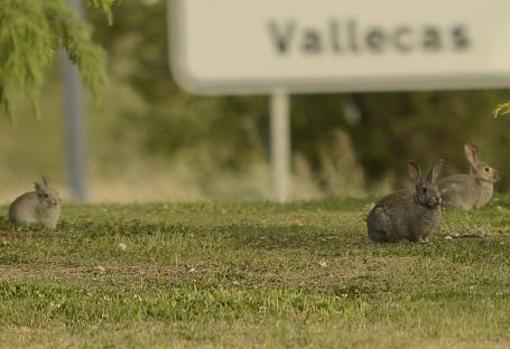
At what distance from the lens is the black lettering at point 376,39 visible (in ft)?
96.7

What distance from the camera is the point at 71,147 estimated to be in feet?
118

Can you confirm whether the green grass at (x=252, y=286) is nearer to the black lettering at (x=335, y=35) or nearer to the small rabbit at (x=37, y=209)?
the small rabbit at (x=37, y=209)

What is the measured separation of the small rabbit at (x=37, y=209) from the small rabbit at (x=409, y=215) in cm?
393

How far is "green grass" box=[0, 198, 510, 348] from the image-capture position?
12859 mm

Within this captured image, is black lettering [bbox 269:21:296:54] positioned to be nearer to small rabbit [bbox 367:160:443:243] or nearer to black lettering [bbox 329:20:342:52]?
black lettering [bbox 329:20:342:52]

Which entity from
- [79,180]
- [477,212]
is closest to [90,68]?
[477,212]

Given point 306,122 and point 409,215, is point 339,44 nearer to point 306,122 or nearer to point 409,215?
point 306,122

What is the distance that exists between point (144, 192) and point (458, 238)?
1895 cm

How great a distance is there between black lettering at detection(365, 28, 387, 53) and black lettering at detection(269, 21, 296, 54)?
4.12 feet

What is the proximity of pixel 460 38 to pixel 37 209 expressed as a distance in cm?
1203

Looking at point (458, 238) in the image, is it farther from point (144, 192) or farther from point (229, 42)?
point (144, 192)

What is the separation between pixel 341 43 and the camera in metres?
29.7

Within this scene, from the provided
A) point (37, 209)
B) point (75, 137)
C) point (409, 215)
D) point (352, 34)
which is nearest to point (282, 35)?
point (352, 34)

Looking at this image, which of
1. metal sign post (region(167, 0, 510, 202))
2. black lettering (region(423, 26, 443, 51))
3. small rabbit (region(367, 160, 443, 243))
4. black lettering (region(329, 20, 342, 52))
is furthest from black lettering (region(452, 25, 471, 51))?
small rabbit (region(367, 160, 443, 243))
